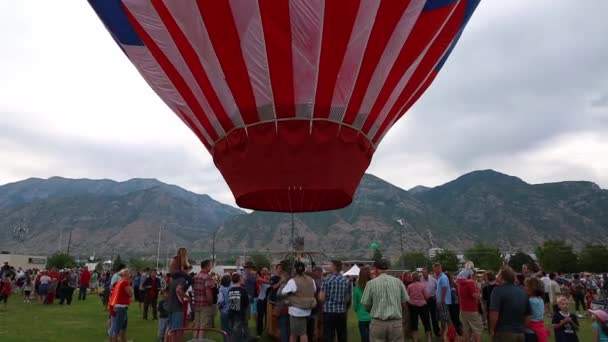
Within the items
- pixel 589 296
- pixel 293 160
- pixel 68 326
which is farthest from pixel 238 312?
pixel 589 296

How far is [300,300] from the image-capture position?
5.84m

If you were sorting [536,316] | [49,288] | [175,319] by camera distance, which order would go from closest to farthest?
[536,316], [175,319], [49,288]

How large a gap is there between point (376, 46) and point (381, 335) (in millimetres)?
3863

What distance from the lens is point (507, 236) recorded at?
133m

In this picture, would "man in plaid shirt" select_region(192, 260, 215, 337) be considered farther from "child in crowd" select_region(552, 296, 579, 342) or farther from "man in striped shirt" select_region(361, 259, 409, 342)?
"child in crowd" select_region(552, 296, 579, 342)

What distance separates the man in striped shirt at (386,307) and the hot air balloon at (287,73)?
Answer: 1.96m

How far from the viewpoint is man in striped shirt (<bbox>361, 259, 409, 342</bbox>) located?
195 inches

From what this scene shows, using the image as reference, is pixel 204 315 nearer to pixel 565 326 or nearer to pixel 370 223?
pixel 565 326

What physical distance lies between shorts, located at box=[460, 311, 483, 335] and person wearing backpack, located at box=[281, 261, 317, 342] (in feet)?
8.28

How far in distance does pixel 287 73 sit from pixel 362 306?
10.6ft

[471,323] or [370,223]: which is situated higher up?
[370,223]

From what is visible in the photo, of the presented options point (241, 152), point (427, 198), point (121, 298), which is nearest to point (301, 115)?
point (241, 152)

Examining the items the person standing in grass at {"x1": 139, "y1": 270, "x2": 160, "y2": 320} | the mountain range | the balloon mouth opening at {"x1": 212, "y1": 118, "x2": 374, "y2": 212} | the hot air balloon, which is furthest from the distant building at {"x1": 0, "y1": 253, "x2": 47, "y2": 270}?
the mountain range

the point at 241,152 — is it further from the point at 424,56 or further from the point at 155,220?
the point at 155,220
